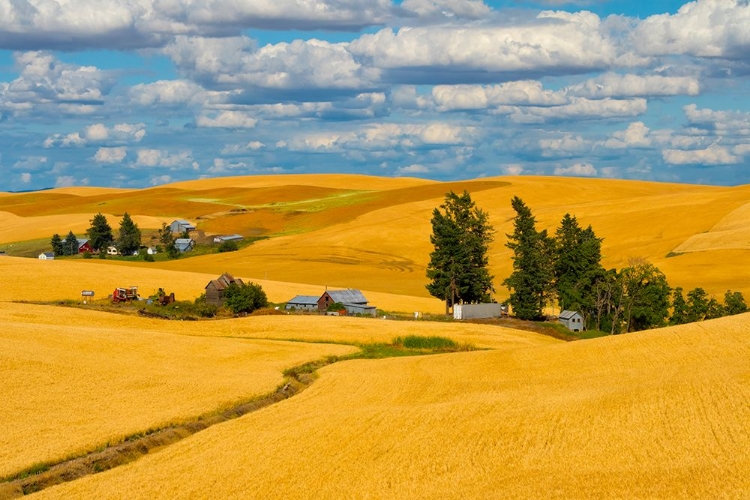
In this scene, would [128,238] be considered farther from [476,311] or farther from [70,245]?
[476,311]

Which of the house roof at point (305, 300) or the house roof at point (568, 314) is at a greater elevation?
the house roof at point (305, 300)

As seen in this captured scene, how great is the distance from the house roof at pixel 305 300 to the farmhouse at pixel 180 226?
78799 mm

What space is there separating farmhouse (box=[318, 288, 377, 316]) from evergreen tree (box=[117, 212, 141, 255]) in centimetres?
6908

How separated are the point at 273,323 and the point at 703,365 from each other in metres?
40.8

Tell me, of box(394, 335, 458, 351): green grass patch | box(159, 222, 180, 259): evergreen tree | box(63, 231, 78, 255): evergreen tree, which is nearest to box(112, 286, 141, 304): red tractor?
box(394, 335, 458, 351): green grass patch

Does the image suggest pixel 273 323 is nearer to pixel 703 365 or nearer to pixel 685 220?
pixel 703 365

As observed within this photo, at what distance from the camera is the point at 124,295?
85.1 meters

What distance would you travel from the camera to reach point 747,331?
47.2 meters

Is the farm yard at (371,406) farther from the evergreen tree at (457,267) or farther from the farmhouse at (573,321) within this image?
the farmhouse at (573,321)

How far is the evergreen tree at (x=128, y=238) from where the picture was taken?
14925 centimetres

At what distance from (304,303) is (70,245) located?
242 feet

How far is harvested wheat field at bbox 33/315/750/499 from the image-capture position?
23781 millimetres

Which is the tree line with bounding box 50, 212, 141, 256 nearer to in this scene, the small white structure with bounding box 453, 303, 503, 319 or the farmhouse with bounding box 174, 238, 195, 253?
the farmhouse with bounding box 174, 238, 195, 253

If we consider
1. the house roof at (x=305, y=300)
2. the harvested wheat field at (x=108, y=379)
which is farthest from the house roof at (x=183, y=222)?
the harvested wheat field at (x=108, y=379)
